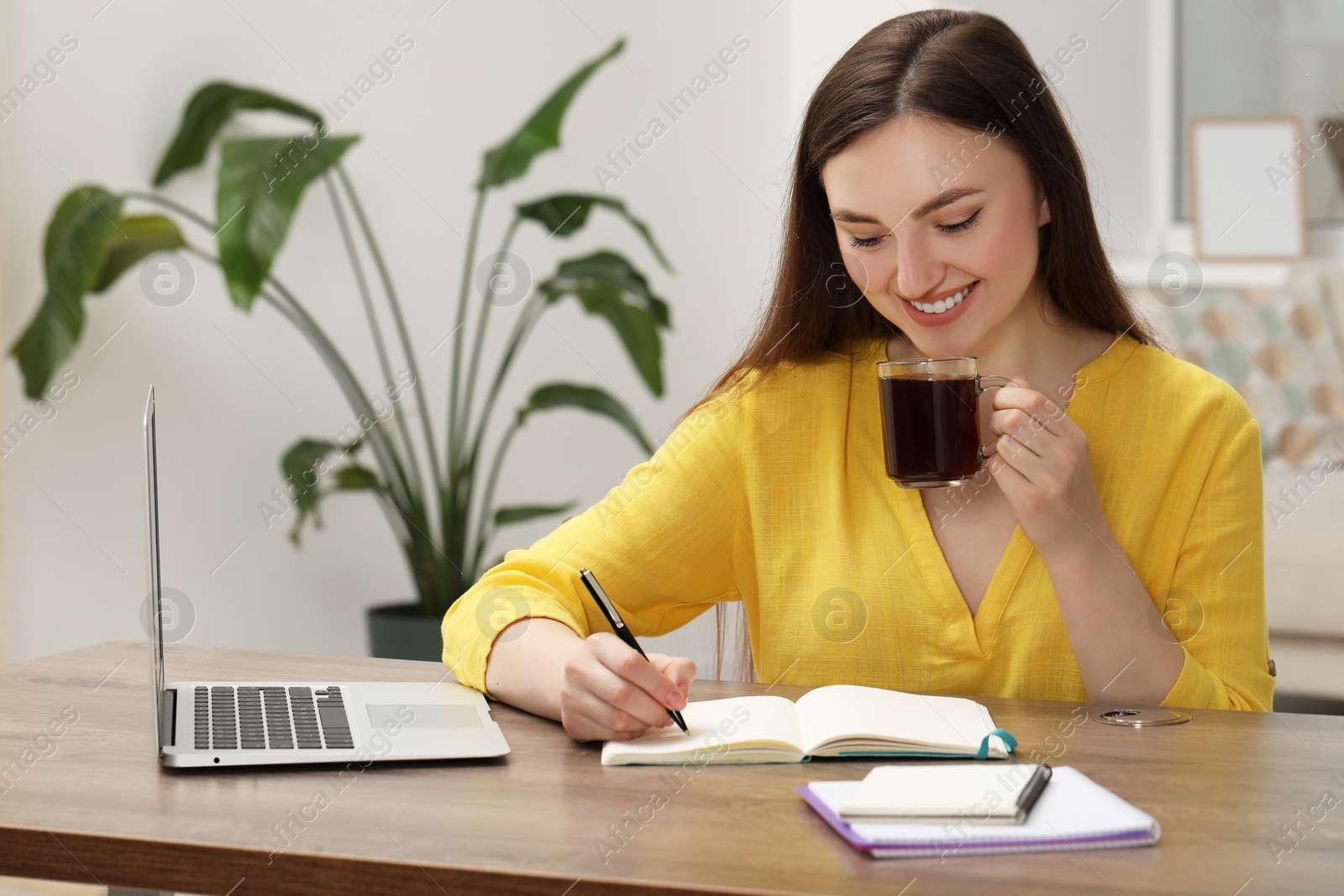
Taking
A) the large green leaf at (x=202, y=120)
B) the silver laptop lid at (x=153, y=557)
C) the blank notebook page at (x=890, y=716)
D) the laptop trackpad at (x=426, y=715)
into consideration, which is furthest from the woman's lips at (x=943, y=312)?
the large green leaf at (x=202, y=120)

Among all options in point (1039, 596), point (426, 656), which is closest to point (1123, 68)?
point (426, 656)

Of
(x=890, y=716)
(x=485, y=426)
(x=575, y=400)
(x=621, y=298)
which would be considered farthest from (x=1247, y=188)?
(x=890, y=716)

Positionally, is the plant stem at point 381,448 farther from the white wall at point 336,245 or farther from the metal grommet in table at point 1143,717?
the metal grommet in table at point 1143,717

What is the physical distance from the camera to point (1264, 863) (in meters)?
0.73

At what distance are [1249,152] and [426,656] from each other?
3064mm

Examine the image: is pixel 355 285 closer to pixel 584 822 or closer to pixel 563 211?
→ pixel 563 211

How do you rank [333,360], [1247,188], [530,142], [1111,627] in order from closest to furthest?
[1111,627] → [530,142] → [333,360] → [1247,188]

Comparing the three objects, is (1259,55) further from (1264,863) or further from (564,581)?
(1264,863)

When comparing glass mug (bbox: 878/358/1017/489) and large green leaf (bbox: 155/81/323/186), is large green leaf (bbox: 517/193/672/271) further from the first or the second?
glass mug (bbox: 878/358/1017/489)

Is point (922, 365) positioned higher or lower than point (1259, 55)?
lower

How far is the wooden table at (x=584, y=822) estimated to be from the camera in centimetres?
72

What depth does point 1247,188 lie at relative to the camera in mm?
3947

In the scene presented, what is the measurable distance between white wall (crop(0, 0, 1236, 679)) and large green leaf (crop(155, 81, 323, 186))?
0.13m

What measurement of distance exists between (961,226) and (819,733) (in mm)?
590
